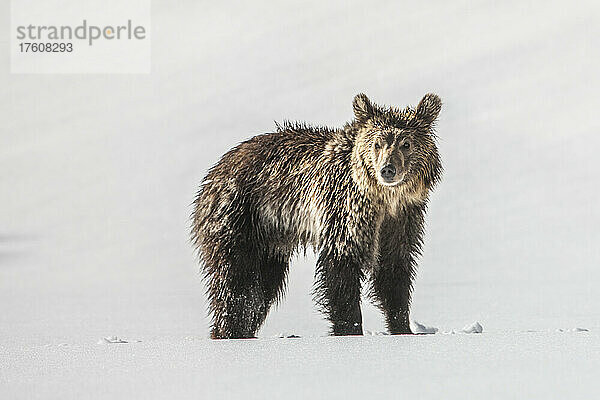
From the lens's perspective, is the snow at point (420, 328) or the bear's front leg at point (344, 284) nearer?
the bear's front leg at point (344, 284)

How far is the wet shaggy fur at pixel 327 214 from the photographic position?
811 cm

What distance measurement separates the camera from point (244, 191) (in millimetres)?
Answer: 8773

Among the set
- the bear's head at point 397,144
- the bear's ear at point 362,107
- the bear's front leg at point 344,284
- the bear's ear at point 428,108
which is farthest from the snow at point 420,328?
the bear's ear at point 362,107

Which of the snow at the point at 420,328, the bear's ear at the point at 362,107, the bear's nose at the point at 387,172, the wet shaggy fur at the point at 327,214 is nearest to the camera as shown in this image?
the bear's nose at the point at 387,172

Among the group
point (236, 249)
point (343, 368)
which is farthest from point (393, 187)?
point (343, 368)

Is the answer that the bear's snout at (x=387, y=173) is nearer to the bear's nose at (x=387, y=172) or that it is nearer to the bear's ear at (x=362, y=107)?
the bear's nose at (x=387, y=172)

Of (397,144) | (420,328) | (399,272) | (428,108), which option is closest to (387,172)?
(397,144)

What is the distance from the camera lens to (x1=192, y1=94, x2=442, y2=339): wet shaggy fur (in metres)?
8.11

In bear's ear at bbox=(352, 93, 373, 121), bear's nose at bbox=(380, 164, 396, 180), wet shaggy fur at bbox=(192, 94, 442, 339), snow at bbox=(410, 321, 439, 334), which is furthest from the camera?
snow at bbox=(410, 321, 439, 334)
